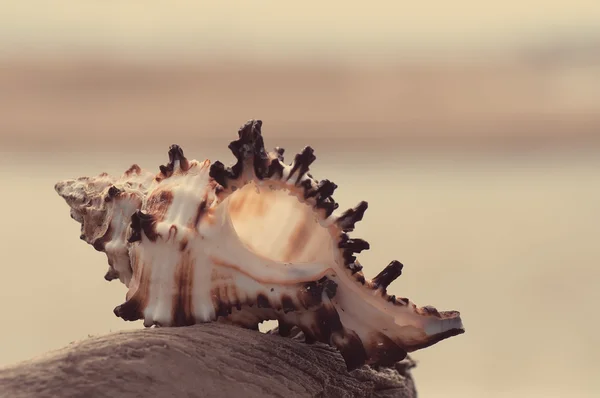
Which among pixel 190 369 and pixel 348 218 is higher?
pixel 348 218

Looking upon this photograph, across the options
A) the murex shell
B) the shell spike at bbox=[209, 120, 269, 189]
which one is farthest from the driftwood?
the shell spike at bbox=[209, 120, 269, 189]

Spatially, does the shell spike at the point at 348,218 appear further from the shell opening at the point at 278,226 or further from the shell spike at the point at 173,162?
the shell spike at the point at 173,162

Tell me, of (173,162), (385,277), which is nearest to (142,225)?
(173,162)

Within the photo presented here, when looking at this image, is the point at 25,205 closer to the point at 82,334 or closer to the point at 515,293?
the point at 82,334

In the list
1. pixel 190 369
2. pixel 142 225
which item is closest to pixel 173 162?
pixel 142 225

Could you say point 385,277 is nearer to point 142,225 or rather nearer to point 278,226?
point 278,226

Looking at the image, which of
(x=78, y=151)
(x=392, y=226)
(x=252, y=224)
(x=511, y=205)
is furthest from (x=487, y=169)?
(x=252, y=224)

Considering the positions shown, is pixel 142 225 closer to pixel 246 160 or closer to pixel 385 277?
pixel 246 160
